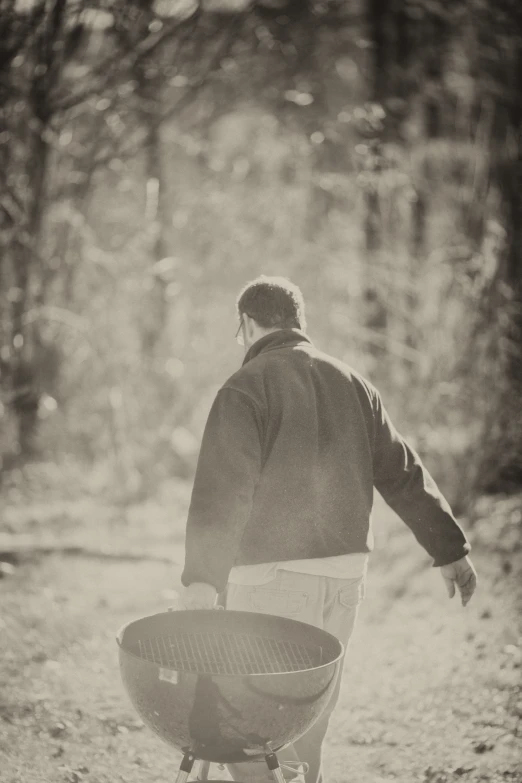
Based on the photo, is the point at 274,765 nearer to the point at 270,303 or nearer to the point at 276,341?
the point at 276,341

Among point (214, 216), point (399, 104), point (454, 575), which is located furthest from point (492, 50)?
point (454, 575)

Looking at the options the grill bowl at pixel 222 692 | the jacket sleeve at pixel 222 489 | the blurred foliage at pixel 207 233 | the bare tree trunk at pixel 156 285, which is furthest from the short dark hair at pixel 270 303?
the bare tree trunk at pixel 156 285

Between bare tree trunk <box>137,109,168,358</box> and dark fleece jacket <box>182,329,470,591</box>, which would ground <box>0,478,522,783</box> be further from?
bare tree trunk <box>137,109,168,358</box>

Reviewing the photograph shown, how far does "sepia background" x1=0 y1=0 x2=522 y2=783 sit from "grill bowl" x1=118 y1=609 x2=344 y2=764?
3165 millimetres

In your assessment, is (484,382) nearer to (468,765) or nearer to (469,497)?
(469,497)

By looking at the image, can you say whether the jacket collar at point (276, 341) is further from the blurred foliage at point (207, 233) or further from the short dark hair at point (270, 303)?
the blurred foliage at point (207, 233)

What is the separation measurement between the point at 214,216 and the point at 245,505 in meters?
7.97

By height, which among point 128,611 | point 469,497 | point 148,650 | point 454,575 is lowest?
point 469,497

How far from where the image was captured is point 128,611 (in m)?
6.94

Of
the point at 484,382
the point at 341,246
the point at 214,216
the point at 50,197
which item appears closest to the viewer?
the point at 484,382

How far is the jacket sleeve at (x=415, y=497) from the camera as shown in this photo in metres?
3.55

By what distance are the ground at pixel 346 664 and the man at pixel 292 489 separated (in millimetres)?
1347

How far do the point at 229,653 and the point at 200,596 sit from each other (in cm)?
40

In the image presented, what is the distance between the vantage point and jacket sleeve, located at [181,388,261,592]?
3.00 metres
